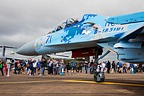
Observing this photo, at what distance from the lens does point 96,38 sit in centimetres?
1317

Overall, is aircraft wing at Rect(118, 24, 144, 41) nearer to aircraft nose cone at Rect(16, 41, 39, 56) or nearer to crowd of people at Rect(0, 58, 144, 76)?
aircraft nose cone at Rect(16, 41, 39, 56)

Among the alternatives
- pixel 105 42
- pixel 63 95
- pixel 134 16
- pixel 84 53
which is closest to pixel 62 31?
pixel 84 53

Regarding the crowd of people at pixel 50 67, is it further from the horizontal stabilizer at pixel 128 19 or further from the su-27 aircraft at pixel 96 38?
the horizontal stabilizer at pixel 128 19

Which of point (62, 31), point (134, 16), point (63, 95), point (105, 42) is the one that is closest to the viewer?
point (63, 95)

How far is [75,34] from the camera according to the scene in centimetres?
1414

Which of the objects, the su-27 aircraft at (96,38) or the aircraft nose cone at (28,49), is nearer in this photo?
the su-27 aircraft at (96,38)

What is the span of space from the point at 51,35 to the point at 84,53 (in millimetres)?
2285

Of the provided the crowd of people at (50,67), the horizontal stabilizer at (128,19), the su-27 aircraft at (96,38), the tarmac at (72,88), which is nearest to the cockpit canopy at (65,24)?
the su-27 aircraft at (96,38)

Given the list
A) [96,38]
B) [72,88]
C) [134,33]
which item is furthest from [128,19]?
[72,88]

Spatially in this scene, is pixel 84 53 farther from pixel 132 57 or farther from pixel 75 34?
pixel 132 57

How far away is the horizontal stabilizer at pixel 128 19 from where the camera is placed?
12031 mm

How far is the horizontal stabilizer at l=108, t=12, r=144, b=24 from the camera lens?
12031mm

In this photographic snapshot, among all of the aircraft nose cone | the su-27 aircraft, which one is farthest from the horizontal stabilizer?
the aircraft nose cone

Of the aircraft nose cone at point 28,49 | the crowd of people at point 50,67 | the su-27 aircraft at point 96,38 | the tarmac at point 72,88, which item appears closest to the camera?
the tarmac at point 72,88
